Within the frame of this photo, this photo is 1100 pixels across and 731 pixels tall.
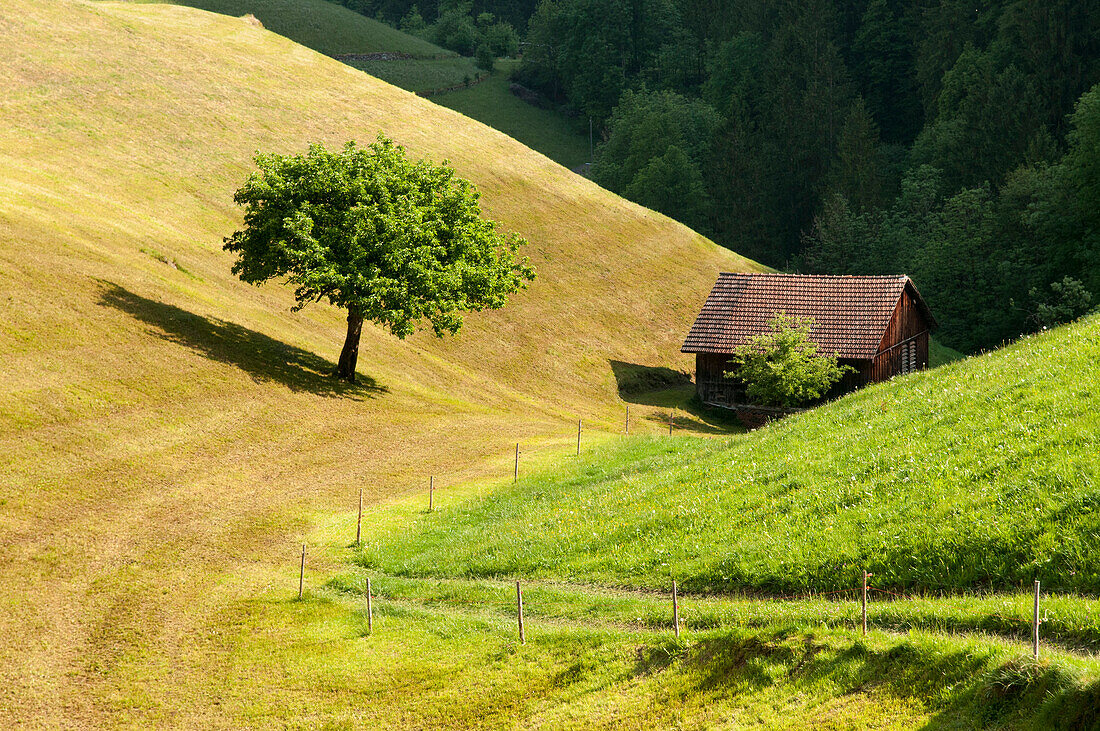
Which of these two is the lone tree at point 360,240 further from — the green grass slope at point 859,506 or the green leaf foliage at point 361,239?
the green grass slope at point 859,506

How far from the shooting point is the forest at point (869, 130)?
85.4 meters

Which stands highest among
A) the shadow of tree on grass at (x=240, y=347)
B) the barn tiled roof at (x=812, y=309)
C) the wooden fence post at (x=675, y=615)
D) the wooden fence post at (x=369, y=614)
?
the barn tiled roof at (x=812, y=309)

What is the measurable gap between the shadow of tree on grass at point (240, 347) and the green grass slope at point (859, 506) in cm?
1619

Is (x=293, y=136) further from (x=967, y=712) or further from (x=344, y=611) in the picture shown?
(x=967, y=712)

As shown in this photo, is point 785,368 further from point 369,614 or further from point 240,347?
point 369,614

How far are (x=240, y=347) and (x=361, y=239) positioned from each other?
8066mm

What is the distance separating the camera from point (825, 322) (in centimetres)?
6250

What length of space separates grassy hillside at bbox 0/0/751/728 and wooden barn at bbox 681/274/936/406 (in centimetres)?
766

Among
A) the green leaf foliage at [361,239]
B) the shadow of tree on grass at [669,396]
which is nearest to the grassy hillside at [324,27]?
the shadow of tree on grass at [669,396]

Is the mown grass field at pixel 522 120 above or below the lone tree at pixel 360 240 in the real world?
above

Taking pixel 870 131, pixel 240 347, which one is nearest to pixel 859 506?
pixel 240 347

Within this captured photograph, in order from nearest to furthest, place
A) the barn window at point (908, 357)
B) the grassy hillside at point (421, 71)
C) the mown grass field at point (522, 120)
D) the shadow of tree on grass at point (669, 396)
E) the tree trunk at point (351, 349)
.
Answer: the tree trunk at point (351, 349), the shadow of tree on grass at point (669, 396), the barn window at point (908, 357), the grassy hillside at point (421, 71), the mown grass field at point (522, 120)

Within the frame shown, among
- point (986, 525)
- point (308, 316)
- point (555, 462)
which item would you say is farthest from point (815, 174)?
point (986, 525)

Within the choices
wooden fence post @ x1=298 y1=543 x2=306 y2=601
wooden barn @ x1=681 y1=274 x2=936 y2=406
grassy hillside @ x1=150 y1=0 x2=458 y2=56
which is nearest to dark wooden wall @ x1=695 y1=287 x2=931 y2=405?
wooden barn @ x1=681 y1=274 x2=936 y2=406
